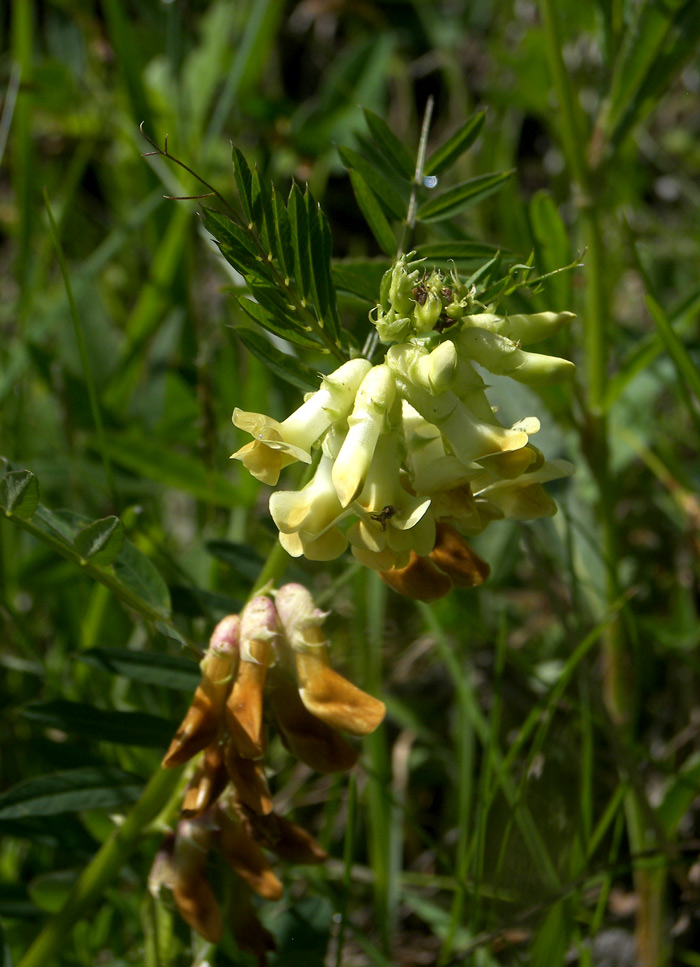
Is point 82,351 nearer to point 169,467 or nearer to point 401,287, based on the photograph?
point 169,467

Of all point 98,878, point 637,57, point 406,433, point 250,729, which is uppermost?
point 637,57

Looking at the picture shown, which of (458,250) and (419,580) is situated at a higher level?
(458,250)

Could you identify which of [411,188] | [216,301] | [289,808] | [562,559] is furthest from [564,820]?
[216,301]

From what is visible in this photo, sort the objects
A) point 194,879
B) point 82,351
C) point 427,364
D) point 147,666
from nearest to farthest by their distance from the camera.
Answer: point 427,364 < point 194,879 < point 147,666 < point 82,351

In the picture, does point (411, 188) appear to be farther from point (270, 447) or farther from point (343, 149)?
point (270, 447)

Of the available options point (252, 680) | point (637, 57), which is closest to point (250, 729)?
point (252, 680)

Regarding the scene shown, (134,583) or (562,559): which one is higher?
(134,583)

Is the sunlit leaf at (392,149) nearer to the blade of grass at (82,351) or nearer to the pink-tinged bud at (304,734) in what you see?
the blade of grass at (82,351)
